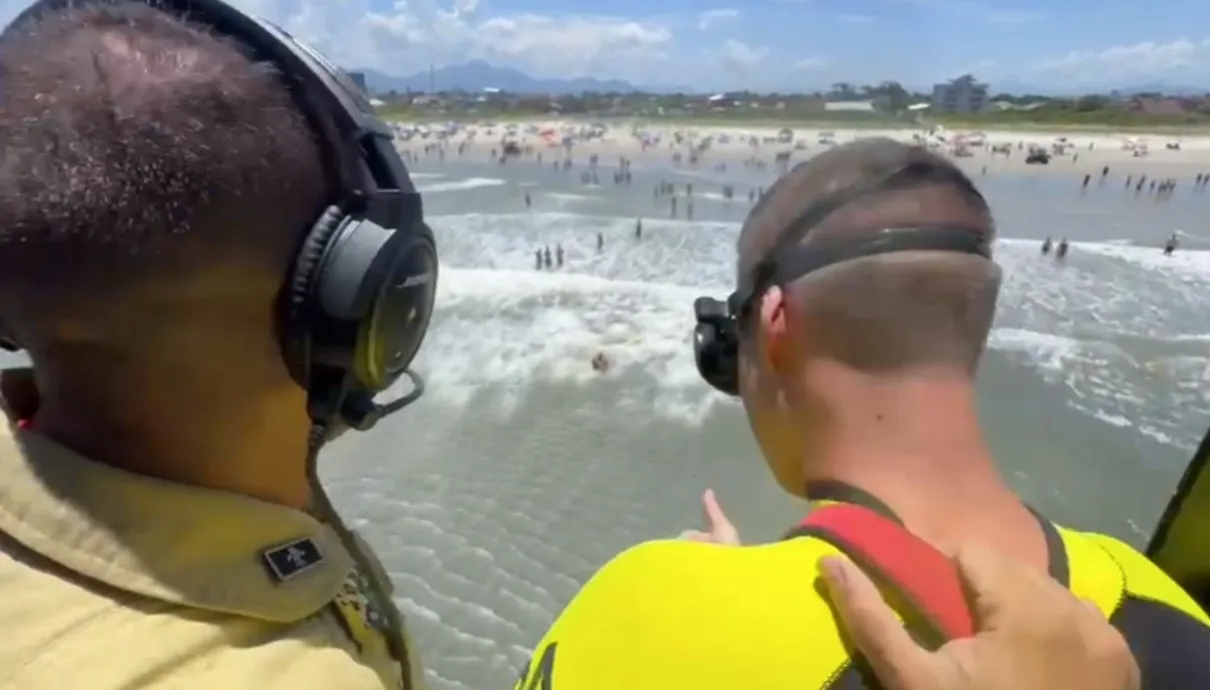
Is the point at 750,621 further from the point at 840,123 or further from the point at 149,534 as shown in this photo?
the point at 840,123

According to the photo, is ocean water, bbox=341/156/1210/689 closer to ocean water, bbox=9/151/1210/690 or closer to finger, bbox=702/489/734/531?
ocean water, bbox=9/151/1210/690

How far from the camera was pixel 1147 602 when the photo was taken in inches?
52.4

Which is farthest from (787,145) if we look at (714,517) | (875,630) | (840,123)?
(875,630)

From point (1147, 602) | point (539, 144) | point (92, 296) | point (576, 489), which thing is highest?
point (92, 296)

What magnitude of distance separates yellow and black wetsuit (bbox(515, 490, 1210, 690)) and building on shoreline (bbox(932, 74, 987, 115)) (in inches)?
3958

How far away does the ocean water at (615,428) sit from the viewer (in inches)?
331

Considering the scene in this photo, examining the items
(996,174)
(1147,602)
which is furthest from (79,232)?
(996,174)

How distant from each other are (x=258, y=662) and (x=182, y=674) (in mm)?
76

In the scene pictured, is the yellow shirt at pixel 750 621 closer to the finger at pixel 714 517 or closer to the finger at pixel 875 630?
the finger at pixel 875 630

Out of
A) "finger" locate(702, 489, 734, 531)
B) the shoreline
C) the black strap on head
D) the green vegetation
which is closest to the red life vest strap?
the black strap on head

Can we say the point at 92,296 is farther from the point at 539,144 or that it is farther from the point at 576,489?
the point at 539,144

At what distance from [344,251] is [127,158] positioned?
0.83ft

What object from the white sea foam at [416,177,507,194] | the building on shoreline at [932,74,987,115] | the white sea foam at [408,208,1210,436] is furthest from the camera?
the building on shoreline at [932,74,987,115]

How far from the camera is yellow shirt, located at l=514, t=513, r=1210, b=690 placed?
1176 millimetres
